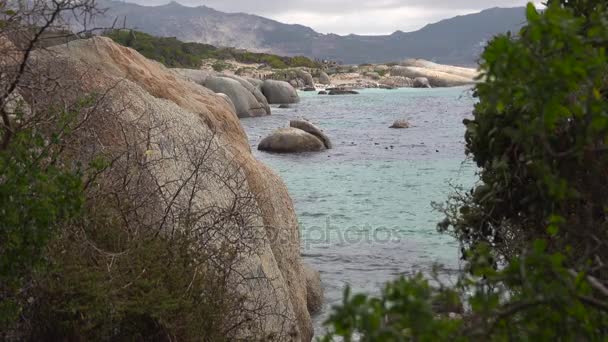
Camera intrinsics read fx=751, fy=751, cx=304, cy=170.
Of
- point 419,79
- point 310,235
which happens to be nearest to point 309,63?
point 419,79

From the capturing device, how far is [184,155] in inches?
→ 241

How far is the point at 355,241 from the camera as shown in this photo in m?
12.8

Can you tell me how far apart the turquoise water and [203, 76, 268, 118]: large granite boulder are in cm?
141

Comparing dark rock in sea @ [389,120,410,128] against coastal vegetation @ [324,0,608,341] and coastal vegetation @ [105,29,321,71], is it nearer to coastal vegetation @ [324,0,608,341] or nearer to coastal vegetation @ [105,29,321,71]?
coastal vegetation @ [324,0,608,341]

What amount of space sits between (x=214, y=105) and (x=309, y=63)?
323ft

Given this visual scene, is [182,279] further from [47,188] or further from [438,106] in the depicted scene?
[438,106]

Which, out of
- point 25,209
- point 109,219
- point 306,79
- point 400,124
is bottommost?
point 306,79

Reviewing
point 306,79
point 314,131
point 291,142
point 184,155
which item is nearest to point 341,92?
point 306,79

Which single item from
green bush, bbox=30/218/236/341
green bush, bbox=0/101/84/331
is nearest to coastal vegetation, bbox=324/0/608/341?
green bush, bbox=0/101/84/331

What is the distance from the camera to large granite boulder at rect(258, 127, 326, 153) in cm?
2433

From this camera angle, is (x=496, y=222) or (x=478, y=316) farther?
(x=496, y=222)

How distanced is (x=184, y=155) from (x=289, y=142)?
1827cm

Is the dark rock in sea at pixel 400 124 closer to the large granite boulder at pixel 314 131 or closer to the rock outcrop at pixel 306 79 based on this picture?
the large granite boulder at pixel 314 131

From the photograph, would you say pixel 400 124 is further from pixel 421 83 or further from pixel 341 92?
pixel 421 83
